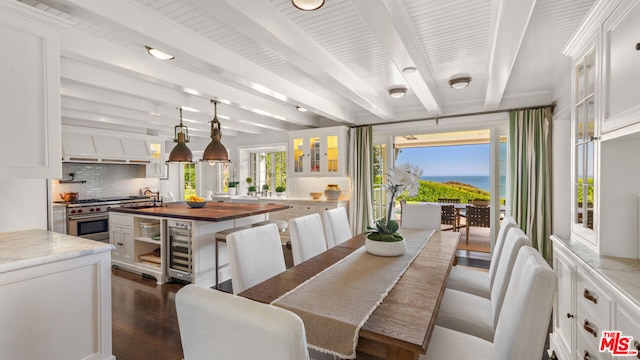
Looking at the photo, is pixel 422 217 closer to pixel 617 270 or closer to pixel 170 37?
pixel 617 270

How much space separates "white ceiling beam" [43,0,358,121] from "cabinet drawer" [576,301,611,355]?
303cm

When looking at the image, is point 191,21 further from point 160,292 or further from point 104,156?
point 104,156

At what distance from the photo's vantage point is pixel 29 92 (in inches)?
67.2

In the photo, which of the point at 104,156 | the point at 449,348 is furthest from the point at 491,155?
the point at 104,156

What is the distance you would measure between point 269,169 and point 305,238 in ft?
15.1

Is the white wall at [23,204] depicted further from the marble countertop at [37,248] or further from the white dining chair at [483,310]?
the white dining chair at [483,310]

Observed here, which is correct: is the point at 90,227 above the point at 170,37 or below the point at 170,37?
below

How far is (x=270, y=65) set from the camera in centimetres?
298

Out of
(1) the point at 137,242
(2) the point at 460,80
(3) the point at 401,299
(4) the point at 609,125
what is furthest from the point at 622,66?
(1) the point at 137,242

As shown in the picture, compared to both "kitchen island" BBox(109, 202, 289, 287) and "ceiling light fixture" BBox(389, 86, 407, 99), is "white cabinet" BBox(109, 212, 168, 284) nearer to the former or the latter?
"kitchen island" BBox(109, 202, 289, 287)

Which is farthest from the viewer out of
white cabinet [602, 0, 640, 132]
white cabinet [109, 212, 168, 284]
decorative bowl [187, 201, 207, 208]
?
decorative bowl [187, 201, 207, 208]

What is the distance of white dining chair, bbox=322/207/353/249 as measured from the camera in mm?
2844

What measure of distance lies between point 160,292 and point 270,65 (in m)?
2.76

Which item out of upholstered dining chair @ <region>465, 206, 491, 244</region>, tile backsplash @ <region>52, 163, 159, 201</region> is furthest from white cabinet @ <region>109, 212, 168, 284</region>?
upholstered dining chair @ <region>465, 206, 491, 244</region>
